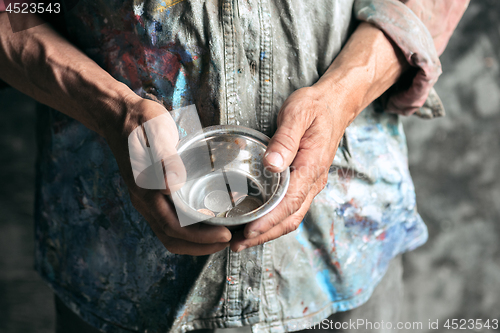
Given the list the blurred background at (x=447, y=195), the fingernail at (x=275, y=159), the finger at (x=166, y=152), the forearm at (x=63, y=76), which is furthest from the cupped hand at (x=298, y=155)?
the blurred background at (x=447, y=195)

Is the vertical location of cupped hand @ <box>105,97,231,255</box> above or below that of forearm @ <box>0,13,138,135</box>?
below

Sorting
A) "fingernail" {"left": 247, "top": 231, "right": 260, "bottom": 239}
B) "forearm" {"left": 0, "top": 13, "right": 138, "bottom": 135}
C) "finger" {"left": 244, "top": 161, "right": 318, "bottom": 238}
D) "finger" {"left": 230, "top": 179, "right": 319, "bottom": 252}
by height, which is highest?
"forearm" {"left": 0, "top": 13, "right": 138, "bottom": 135}

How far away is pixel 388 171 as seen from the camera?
90 centimetres

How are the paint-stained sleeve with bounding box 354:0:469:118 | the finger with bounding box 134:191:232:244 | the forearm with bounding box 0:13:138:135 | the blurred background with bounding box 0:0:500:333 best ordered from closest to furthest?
1. the finger with bounding box 134:191:232:244
2. the forearm with bounding box 0:13:138:135
3. the paint-stained sleeve with bounding box 354:0:469:118
4. the blurred background with bounding box 0:0:500:333

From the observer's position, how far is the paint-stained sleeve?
0.82 m

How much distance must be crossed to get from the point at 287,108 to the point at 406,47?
35 cm

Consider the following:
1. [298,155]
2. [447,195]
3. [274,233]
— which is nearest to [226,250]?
[274,233]

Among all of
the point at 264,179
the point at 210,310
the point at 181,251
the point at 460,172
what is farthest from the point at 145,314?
the point at 460,172

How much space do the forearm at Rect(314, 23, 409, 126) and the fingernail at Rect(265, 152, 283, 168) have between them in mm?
Answer: 213

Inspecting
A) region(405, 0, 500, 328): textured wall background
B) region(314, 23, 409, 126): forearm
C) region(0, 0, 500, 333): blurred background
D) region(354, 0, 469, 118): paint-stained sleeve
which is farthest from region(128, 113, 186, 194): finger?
region(405, 0, 500, 328): textured wall background

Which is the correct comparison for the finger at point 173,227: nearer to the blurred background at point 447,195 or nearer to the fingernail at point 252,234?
the fingernail at point 252,234

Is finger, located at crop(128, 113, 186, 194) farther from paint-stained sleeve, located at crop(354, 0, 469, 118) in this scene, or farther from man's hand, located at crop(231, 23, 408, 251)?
paint-stained sleeve, located at crop(354, 0, 469, 118)

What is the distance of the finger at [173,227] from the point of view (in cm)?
59

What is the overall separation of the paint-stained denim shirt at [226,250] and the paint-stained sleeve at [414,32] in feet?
0.17
